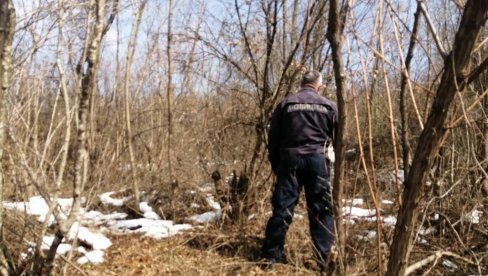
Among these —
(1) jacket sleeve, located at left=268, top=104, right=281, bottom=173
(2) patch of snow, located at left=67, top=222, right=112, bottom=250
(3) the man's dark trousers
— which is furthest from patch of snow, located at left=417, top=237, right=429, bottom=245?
(2) patch of snow, located at left=67, top=222, right=112, bottom=250

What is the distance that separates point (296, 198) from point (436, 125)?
3484 millimetres

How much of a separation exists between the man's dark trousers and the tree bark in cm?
313

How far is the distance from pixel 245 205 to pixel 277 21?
7.41 feet

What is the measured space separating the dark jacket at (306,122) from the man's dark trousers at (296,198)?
0.32ft

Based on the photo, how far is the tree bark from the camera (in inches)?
56.2

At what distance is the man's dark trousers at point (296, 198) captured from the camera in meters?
4.84

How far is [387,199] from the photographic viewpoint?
22.6 feet

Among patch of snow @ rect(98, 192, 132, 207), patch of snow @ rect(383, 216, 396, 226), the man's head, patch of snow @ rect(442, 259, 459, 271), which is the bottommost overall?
patch of snow @ rect(442, 259, 459, 271)

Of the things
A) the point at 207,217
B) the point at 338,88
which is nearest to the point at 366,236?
the point at 207,217

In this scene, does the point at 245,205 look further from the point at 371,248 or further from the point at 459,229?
the point at 459,229

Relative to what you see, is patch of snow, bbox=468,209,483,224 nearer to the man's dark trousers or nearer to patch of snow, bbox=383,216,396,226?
patch of snow, bbox=383,216,396,226

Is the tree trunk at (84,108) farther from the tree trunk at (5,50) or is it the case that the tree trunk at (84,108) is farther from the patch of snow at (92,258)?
the patch of snow at (92,258)

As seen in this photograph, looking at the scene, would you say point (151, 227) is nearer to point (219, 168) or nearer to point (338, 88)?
point (219, 168)

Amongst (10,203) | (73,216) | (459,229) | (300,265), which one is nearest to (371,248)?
(300,265)
